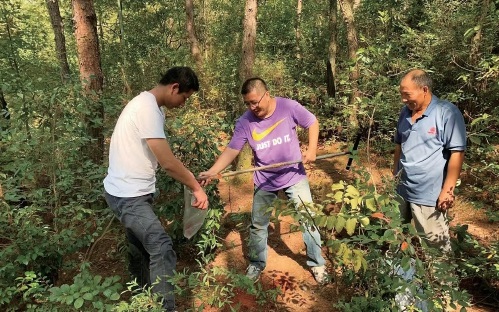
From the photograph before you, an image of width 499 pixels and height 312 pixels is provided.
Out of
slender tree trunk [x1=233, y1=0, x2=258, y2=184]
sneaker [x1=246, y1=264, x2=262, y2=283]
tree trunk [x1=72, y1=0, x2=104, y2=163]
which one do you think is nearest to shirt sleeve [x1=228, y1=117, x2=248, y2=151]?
sneaker [x1=246, y1=264, x2=262, y2=283]

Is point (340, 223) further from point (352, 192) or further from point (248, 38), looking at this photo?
point (248, 38)

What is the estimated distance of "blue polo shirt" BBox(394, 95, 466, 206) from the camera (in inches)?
97.7

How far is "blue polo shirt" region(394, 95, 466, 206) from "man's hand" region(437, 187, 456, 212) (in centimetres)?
5

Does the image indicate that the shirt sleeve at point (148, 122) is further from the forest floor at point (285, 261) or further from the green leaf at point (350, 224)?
the green leaf at point (350, 224)

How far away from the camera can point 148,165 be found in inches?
102

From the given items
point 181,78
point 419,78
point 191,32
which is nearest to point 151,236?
point 181,78

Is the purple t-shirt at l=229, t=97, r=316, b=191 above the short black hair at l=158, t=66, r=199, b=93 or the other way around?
the other way around

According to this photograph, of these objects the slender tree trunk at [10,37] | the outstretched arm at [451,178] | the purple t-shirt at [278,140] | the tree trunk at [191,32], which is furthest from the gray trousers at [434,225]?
the tree trunk at [191,32]

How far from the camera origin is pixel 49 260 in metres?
3.27

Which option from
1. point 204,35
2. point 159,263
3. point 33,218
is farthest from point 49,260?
point 204,35

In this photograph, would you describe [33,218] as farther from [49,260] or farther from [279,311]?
[279,311]

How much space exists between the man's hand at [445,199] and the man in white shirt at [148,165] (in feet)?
5.86

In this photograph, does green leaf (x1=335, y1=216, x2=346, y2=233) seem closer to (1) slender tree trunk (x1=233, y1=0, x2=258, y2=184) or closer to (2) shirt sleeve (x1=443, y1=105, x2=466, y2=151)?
(2) shirt sleeve (x1=443, y1=105, x2=466, y2=151)

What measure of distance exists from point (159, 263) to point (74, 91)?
2165 mm
